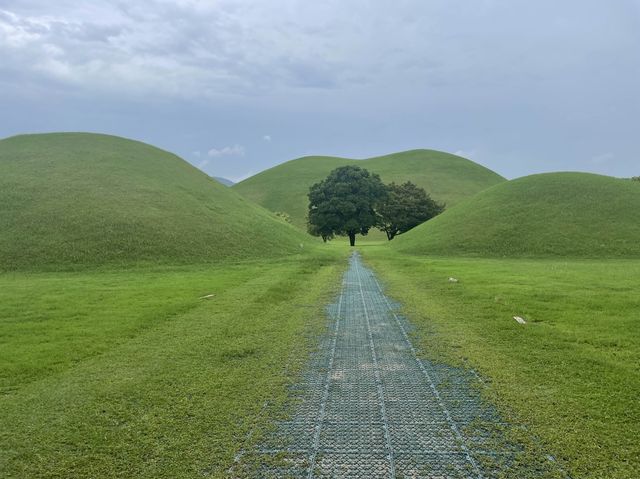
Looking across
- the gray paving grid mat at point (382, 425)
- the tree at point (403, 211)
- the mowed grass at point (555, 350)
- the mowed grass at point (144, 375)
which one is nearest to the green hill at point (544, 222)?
the tree at point (403, 211)

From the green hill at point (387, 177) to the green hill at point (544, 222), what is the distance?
6117cm

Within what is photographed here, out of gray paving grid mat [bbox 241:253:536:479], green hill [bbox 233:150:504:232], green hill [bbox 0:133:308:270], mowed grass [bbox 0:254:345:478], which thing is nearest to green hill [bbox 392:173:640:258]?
green hill [bbox 0:133:308:270]

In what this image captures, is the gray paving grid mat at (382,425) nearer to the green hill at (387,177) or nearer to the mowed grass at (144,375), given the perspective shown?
the mowed grass at (144,375)

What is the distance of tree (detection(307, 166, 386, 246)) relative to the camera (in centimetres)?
6844

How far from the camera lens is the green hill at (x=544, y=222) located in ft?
131

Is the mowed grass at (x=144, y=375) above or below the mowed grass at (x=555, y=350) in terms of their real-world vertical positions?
below

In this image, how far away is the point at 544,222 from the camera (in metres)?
45.4

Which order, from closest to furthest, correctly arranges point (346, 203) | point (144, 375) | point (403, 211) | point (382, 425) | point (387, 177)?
point (382, 425), point (144, 375), point (346, 203), point (403, 211), point (387, 177)

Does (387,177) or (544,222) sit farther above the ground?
(387,177)

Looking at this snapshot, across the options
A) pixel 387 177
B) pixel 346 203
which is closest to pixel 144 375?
pixel 346 203

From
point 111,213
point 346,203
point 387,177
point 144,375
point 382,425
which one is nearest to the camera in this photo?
point 382,425

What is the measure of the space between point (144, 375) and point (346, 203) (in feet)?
195

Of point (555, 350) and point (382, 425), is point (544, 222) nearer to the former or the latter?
point (555, 350)

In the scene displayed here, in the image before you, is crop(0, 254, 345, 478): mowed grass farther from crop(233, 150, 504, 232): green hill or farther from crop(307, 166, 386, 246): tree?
crop(233, 150, 504, 232): green hill
